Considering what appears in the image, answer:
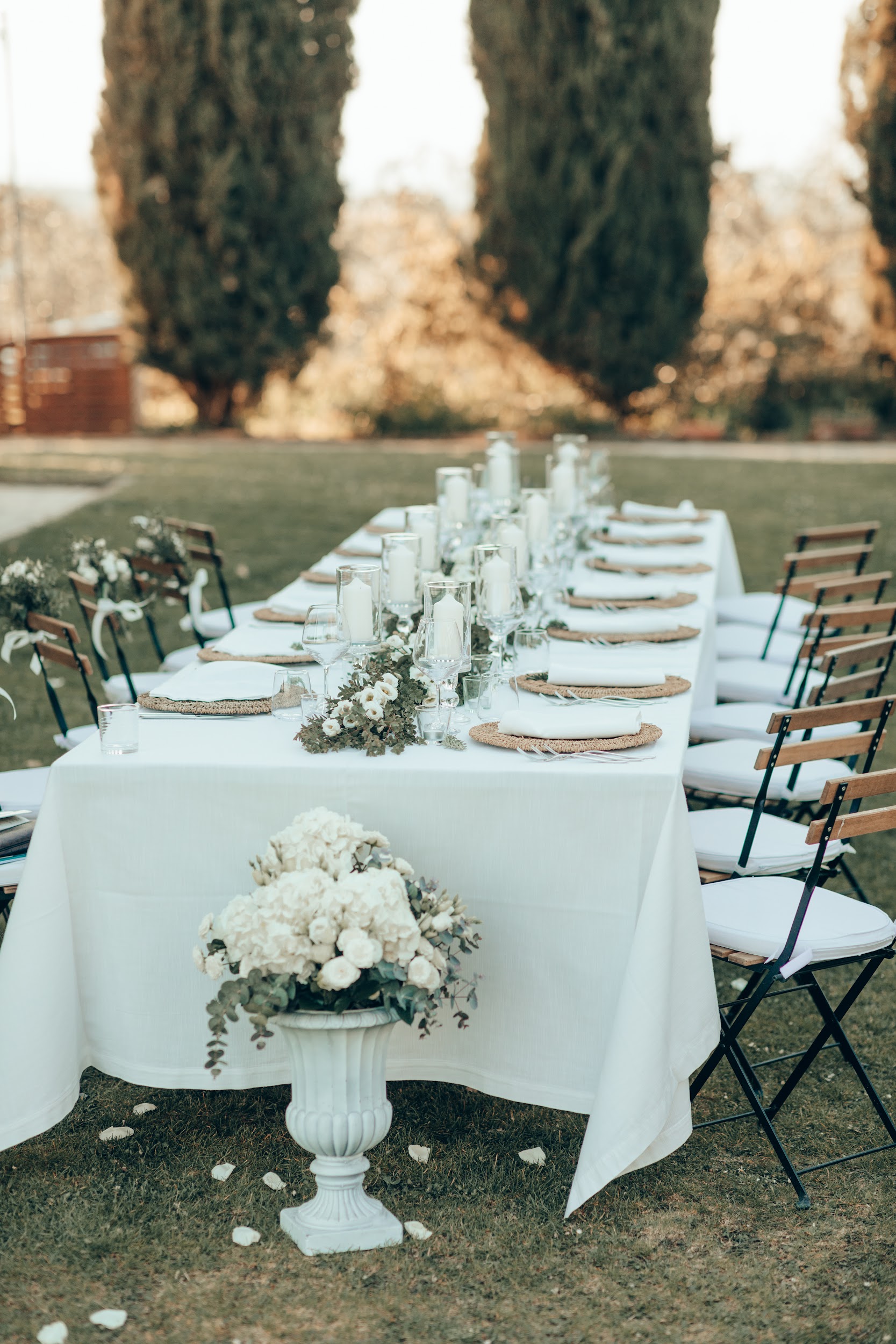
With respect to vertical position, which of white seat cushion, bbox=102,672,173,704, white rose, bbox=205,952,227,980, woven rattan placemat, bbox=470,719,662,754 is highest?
woven rattan placemat, bbox=470,719,662,754

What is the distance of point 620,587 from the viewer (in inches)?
195

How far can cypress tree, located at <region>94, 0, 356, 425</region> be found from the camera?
14.9 m

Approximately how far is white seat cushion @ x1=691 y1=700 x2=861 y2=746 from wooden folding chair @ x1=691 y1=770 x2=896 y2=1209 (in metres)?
1.23

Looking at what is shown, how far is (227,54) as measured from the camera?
1492cm

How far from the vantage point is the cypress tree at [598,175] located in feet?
50.1

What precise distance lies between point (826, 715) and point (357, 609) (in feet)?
3.54

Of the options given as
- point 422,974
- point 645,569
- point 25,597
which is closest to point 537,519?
point 645,569

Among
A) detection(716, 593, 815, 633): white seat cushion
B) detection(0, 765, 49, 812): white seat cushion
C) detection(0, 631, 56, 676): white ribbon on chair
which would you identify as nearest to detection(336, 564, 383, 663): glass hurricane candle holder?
detection(0, 765, 49, 812): white seat cushion

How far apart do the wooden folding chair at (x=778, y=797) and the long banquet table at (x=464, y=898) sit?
30 centimetres

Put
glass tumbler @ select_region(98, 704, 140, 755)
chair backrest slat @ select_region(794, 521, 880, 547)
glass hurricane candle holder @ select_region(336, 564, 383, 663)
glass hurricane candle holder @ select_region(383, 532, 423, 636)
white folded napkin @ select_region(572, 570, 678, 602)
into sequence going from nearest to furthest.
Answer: glass tumbler @ select_region(98, 704, 140, 755) → glass hurricane candle holder @ select_region(336, 564, 383, 663) → glass hurricane candle holder @ select_region(383, 532, 423, 636) → white folded napkin @ select_region(572, 570, 678, 602) → chair backrest slat @ select_region(794, 521, 880, 547)

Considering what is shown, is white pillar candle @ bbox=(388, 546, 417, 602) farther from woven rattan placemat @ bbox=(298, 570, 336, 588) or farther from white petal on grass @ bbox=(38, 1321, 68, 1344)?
white petal on grass @ bbox=(38, 1321, 68, 1344)

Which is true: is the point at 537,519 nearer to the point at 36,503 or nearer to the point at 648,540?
the point at 648,540

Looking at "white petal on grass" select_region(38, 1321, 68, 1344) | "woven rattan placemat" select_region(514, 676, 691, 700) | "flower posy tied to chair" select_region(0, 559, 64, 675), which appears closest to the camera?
"white petal on grass" select_region(38, 1321, 68, 1344)

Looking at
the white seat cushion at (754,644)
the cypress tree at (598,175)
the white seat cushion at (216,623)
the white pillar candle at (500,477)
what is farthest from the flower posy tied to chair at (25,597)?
the cypress tree at (598,175)
